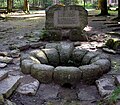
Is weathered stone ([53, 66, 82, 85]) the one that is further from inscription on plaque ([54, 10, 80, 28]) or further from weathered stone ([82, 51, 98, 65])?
inscription on plaque ([54, 10, 80, 28])

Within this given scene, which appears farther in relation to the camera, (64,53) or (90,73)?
(64,53)

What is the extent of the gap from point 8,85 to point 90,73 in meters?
1.64

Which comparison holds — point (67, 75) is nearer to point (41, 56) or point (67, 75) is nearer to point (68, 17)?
point (41, 56)

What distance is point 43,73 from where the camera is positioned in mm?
5359

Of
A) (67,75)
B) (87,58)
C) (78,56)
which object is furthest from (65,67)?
(78,56)

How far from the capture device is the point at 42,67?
5.41 metres

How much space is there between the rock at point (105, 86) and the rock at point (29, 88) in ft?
3.81

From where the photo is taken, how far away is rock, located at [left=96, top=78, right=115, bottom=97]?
4717mm

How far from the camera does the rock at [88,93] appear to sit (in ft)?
15.8

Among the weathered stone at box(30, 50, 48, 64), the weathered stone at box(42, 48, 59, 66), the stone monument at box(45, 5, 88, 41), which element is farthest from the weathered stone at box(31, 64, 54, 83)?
the stone monument at box(45, 5, 88, 41)

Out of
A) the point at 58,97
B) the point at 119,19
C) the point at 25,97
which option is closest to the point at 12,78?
the point at 25,97

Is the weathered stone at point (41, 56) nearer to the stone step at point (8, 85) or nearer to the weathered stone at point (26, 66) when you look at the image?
the weathered stone at point (26, 66)

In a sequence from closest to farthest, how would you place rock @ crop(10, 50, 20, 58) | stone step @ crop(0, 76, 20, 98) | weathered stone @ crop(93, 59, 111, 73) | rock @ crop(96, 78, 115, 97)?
stone step @ crop(0, 76, 20, 98) < rock @ crop(96, 78, 115, 97) < weathered stone @ crop(93, 59, 111, 73) < rock @ crop(10, 50, 20, 58)

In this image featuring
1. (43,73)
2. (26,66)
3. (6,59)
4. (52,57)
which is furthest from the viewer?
(6,59)
